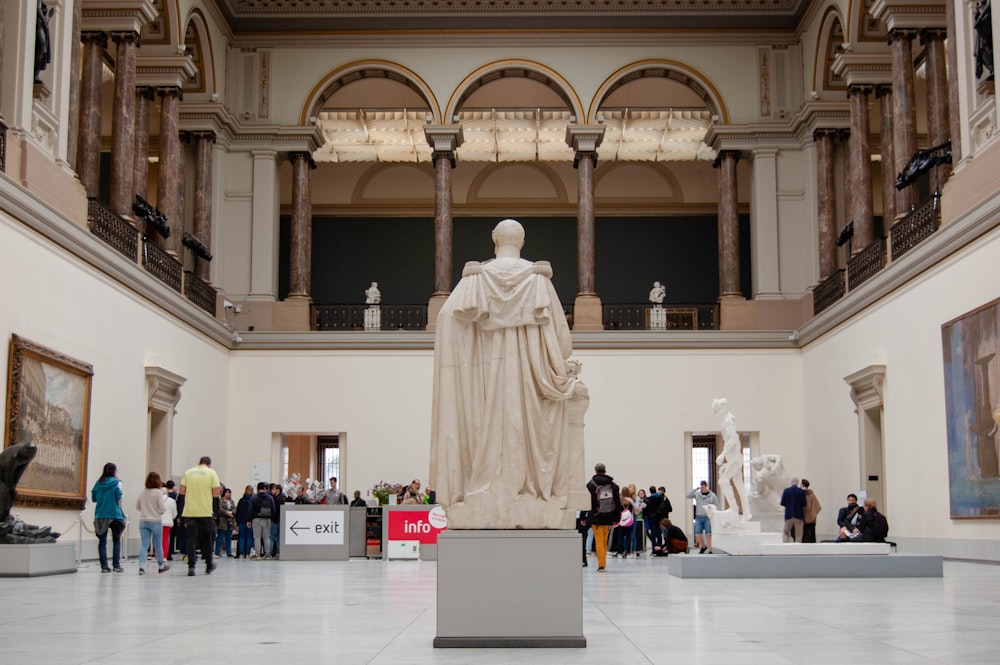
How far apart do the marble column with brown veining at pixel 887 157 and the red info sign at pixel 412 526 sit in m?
9.35

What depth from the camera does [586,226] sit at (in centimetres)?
2575

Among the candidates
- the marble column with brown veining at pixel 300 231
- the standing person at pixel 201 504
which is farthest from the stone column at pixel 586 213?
the standing person at pixel 201 504

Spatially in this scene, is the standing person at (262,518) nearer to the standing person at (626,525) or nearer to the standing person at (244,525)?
the standing person at (244,525)

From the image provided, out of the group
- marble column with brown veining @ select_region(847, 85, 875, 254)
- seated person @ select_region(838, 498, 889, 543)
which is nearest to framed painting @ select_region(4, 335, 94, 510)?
seated person @ select_region(838, 498, 889, 543)

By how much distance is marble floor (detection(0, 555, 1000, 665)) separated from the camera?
606 centimetres

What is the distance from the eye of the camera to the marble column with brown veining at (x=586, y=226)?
2561cm

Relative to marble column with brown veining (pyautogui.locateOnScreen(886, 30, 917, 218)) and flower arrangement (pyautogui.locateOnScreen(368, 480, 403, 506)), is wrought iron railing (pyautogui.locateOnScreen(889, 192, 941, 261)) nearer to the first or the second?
marble column with brown veining (pyautogui.locateOnScreen(886, 30, 917, 218))

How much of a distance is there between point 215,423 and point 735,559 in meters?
13.4

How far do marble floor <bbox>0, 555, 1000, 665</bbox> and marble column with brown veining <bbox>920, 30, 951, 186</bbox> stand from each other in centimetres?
862

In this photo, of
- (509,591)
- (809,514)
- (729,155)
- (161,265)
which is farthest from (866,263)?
(509,591)

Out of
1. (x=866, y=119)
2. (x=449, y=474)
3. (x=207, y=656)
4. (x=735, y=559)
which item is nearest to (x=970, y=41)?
(x=866, y=119)

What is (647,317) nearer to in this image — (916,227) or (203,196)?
(916,227)

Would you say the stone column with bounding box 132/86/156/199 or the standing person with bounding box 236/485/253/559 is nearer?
the standing person with bounding box 236/485/253/559

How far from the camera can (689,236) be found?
32875 mm
